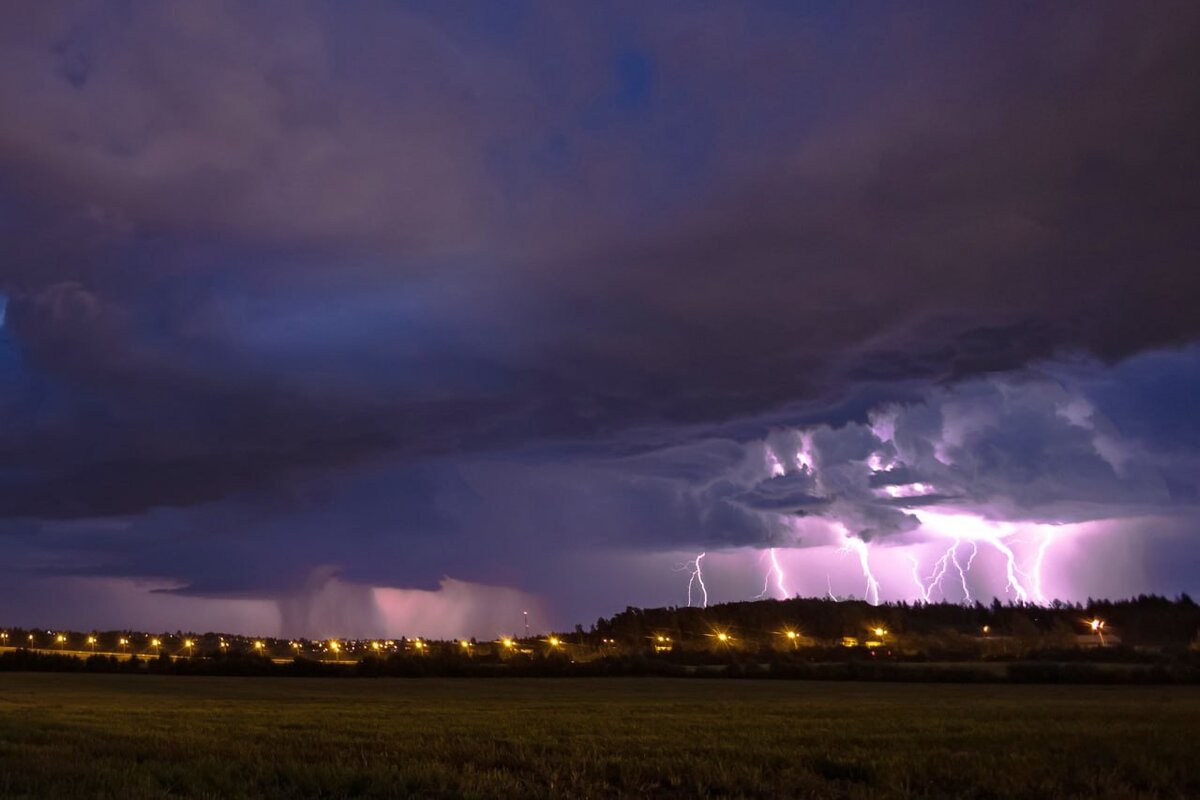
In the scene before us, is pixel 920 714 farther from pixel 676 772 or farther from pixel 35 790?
pixel 35 790

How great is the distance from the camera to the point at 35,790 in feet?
42.0

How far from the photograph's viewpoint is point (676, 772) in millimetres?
14945

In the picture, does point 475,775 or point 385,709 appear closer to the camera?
point 475,775

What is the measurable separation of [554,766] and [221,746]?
23.1 ft

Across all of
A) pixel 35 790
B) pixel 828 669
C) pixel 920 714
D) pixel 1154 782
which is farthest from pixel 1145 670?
pixel 35 790

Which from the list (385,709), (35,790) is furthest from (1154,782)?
(385,709)

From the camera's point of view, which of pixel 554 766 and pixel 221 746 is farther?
pixel 221 746

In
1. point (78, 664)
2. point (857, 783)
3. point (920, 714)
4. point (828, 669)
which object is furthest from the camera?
point (78, 664)

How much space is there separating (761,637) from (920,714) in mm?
175705

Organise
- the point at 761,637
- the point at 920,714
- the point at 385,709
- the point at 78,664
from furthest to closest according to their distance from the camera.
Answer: the point at 761,637 → the point at 78,664 → the point at 385,709 → the point at 920,714

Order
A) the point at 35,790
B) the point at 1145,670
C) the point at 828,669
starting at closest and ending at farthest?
the point at 35,790 < the point at 1145,670 < the point at 828,669

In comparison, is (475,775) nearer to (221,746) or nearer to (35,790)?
(35,790)

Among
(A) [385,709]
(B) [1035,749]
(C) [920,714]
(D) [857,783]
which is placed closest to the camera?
(D) [857,783]

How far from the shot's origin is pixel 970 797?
13328 millimetres
